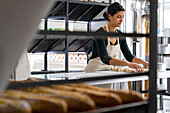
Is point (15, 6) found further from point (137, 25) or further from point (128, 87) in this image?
point (137, 25)

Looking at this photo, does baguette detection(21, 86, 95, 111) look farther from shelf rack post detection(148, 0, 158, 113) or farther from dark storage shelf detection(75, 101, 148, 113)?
shelf rack post detection(148, 0, 158, 113)

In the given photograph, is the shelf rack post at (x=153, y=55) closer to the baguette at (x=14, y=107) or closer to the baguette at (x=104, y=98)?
the baguette at (x=104, y=98)

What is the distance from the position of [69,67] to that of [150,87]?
4.00 meters

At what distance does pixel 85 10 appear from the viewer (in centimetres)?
541

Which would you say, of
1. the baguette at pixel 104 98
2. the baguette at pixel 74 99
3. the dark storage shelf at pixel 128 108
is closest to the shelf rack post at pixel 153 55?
the dark storage shelf at pixel 128 108

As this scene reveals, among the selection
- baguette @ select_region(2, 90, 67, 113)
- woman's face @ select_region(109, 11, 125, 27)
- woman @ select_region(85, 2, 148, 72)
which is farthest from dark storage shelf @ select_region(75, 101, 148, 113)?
woman's face @ select_region(109, 11, 125, 27)

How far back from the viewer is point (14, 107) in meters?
0.88

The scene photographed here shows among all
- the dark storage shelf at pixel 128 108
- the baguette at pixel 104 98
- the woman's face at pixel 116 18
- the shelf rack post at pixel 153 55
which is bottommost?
the dark storage shelf at pixel 128 108

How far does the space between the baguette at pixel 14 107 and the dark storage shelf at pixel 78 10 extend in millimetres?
4102

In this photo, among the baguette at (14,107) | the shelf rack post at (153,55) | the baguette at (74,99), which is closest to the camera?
the baguette at (14,107)

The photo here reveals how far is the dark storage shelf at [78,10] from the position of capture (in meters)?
4.98

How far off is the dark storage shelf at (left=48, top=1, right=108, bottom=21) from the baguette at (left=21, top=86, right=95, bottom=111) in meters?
3.92

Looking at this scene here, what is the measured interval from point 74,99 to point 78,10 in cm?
440

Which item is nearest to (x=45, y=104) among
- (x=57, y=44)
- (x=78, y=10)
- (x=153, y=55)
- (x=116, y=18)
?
(x=153, y=55)
